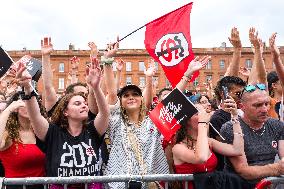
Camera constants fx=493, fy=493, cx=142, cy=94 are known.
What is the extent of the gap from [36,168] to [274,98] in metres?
3.48

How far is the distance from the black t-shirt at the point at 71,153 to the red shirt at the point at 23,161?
0.44 feet

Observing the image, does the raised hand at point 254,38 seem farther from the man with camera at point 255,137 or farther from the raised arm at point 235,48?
the man with camera at point 255,137

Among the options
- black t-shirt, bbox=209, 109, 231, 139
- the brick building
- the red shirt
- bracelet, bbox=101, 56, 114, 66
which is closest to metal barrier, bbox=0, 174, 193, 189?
the red shirt

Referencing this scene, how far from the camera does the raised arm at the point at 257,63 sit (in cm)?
627

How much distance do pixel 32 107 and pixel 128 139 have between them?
3.32 feet

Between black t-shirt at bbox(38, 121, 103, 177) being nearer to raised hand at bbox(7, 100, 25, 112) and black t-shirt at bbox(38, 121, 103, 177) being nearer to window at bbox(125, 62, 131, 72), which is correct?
raised hand at bbox(7, 100, 25, 112)

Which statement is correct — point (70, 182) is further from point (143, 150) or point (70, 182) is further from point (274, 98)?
point (274, 98)

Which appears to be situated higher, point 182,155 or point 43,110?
point 43,110

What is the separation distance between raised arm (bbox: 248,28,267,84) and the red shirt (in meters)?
2.90

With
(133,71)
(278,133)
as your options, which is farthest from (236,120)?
(133,71)

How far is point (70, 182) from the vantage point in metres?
4.19

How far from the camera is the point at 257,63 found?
6.26 meters

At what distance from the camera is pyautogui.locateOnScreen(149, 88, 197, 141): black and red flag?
15.5 feet

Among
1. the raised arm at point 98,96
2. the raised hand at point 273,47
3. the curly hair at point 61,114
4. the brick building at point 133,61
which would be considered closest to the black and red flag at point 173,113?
the raised arm at point 98,96
